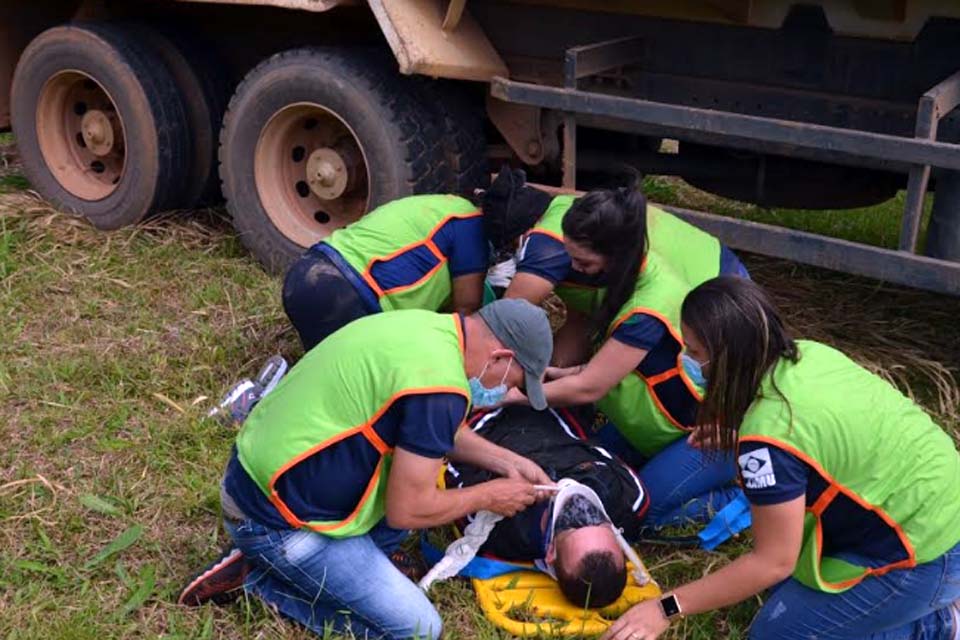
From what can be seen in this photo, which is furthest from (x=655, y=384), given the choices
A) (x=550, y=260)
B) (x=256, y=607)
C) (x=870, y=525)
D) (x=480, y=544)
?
(x=256, y=607)

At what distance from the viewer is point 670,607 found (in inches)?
133

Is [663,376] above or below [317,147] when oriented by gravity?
below

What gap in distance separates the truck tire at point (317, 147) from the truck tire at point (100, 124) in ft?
1.55

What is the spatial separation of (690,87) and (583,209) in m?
1.55

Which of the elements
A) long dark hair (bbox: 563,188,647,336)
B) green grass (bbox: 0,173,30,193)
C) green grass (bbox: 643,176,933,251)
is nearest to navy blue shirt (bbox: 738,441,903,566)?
long dark hair (bbox: 563,188,647,336)

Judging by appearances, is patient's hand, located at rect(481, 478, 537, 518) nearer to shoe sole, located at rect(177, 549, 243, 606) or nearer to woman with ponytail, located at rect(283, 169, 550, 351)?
shoe sole, located at rect(177, 549, 243, 606)

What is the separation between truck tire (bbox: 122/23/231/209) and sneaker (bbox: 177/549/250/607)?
329 centimetres

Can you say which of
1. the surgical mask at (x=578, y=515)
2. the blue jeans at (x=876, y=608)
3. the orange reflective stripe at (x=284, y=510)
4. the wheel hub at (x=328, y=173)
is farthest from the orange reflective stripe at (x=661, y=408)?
A: the wheel hub at (x=328, y=173)

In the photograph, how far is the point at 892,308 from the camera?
5.82 meters

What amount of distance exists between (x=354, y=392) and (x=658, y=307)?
3.96 feet

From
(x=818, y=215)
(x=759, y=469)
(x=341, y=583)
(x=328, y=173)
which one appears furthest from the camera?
(x=818, y=215)

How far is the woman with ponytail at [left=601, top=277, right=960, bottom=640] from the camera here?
305 cm

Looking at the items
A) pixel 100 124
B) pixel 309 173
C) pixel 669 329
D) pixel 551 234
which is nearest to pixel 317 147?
pixel 309 173

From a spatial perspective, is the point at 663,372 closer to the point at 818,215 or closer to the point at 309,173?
the point at 309,173
